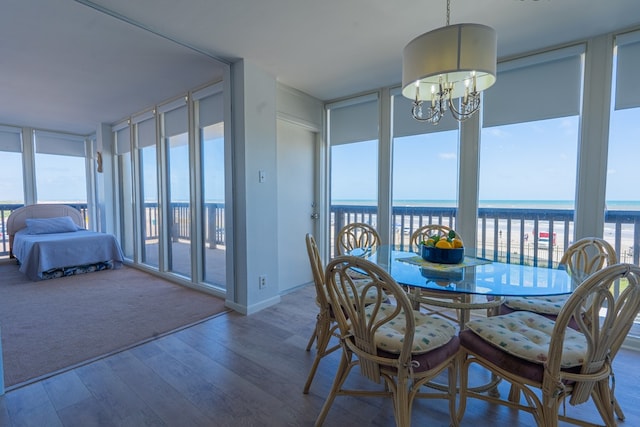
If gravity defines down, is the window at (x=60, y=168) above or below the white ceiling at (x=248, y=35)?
below

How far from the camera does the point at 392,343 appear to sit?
4.16 feet

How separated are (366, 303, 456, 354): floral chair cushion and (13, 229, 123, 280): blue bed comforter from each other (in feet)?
15.7

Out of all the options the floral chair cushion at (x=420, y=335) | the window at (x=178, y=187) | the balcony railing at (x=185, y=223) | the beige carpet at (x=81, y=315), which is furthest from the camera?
the window at (x=178, y=187)

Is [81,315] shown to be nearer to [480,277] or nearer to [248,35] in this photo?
[248,35]

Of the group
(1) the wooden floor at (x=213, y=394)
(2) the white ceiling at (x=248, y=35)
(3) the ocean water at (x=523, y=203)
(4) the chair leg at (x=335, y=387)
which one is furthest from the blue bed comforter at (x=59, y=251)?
(4) the chair leg at (x=335, y=387)

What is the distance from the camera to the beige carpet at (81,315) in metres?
2.09

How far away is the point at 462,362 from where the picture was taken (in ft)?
4.72

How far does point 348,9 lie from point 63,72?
303cm

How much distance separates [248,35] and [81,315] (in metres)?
3.06

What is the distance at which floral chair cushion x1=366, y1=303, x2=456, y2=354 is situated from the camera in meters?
1.26

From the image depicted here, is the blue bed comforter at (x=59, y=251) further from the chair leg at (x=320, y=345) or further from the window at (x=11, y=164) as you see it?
the chair leg at (x=320, y=345)

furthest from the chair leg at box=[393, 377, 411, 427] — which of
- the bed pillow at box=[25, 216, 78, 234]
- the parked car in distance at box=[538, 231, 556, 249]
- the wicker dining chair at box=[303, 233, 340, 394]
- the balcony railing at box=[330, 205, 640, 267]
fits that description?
the bed pillow at box=[25, 216, 78, 234]

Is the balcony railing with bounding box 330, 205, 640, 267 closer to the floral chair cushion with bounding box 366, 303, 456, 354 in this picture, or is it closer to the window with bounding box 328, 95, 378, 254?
the window with bounding box 328, 95, 378, 254

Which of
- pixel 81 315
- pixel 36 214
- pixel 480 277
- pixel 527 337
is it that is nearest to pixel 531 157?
pixel 480 277
